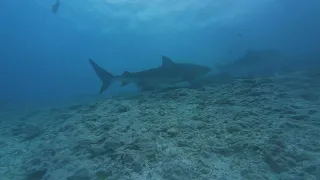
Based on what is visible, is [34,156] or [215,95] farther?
[215,95]

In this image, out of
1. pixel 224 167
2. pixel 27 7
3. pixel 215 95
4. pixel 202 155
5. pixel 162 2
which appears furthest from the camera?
pixel 27 7

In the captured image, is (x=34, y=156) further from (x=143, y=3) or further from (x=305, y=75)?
(x=143, y=3)

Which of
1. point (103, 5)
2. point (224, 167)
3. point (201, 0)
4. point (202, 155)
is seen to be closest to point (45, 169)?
point (202, 155)

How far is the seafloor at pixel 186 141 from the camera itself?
3.69 m

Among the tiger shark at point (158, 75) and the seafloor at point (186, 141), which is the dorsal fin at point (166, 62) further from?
the seafloor at point (186, 141)

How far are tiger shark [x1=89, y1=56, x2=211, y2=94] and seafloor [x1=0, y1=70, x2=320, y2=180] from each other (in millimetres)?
3541

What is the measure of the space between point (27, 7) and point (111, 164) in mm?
59007

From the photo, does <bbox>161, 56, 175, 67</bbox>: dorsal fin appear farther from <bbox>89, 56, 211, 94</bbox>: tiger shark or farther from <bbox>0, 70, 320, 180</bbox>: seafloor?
<bbox>0, 70, 320, 180</bbox>: seafloor

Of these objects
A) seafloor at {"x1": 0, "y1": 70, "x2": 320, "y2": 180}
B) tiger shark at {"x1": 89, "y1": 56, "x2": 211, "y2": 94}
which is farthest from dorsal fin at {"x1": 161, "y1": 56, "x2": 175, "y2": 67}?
seafloor at {"x1": 0, "y1": 70, "x2": 320, "y2": 180}

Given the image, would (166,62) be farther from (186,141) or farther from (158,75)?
(186,141)

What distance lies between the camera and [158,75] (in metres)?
11.2

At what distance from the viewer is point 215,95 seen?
730 cm

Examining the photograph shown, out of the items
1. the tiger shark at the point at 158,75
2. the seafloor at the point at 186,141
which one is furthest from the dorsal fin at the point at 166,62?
the seafloor at the point at 186,141

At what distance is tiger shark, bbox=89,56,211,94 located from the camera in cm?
1062
